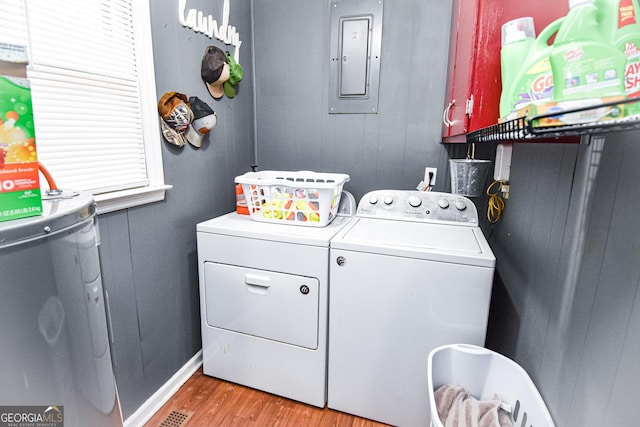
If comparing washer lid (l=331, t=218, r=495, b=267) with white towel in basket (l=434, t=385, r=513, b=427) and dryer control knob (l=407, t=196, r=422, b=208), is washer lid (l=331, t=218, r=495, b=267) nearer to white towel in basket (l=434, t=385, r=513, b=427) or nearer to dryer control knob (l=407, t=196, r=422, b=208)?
dryer control knob (l=407, t=196, r=422, b=208)

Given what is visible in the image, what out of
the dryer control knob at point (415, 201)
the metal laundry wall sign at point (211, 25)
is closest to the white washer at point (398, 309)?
the dryer control knob at point (415, 201)

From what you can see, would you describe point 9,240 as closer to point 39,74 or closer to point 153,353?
point 39,74

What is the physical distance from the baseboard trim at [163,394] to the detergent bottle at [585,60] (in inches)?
79.1

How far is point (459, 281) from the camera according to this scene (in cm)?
135

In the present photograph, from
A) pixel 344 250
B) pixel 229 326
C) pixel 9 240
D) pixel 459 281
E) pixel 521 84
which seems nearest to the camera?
pixel 9 240

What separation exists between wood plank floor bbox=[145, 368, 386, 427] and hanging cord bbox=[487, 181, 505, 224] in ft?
4.03

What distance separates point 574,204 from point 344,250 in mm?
853

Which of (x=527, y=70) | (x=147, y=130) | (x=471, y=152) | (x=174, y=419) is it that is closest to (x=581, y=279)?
(x=527, y=70)

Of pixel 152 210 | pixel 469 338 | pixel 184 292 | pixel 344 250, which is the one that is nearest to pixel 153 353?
pixel 184 292

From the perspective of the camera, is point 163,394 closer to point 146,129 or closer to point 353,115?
point 146,129

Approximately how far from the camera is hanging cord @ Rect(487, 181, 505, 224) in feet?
5.51

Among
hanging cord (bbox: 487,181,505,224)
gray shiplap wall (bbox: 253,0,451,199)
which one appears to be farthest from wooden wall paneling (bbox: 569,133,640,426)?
gray shiplap wall (bbox: 253,0,451,199)

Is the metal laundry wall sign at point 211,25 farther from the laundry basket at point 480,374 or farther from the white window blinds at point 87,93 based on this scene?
the laundry basket at point 480,374

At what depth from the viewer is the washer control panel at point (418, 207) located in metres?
1.83
